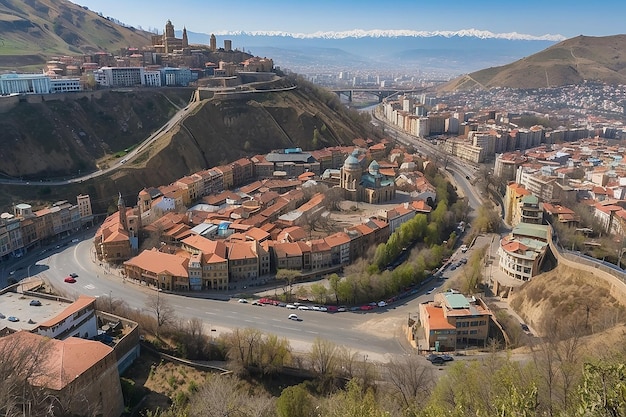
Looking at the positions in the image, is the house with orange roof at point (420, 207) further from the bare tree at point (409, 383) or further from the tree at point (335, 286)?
the bare tree at point (409, 383)

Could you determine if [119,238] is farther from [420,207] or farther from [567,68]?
[567,68]

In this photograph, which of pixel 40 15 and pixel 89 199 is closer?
pixel 89 199

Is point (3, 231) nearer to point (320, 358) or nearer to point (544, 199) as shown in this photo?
point (320, 358)

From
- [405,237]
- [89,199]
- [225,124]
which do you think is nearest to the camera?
[405,237]

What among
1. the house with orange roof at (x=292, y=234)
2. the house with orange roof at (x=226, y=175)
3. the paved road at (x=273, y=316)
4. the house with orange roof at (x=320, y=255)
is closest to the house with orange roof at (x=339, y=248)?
the house with orange roof at (x=320, y=255)

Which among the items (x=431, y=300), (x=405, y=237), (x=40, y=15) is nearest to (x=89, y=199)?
(x=405, y=237)

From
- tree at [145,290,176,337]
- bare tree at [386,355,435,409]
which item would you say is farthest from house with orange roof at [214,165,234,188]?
bare tree at [386,355,435,409]
